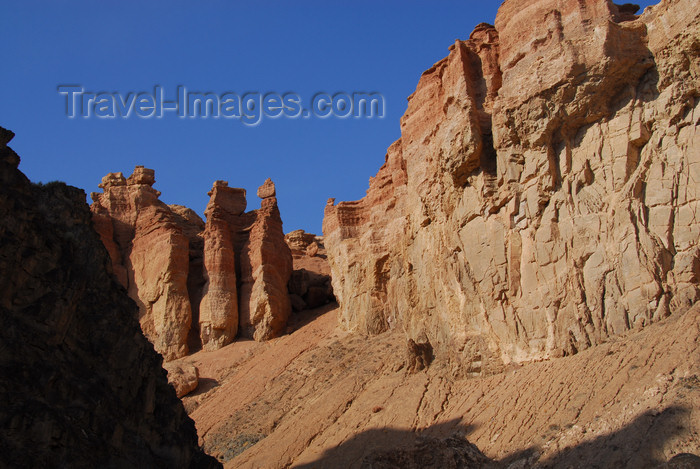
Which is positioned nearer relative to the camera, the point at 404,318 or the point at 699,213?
the point at 699,213

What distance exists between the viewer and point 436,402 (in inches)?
1013

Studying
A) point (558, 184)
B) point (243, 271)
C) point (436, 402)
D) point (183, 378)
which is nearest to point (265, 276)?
point (243, 271)

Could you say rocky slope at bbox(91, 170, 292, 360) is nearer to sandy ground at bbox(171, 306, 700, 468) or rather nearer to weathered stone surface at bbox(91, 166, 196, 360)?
weathered stone surface at bbox(91, 166, 196, 360)

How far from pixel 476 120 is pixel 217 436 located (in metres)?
17.2

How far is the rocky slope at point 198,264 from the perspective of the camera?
136 ft

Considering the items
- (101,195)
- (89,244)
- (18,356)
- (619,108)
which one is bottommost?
(18,356)

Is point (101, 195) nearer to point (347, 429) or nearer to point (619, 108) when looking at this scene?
point (347, 429)

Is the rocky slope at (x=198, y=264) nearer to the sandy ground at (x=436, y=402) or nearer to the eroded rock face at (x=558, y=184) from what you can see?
the sandy ground at (x=436, y=402)

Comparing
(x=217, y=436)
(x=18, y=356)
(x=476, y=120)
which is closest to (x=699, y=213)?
(x=476, y=120)

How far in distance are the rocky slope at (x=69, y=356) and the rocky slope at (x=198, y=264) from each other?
2256 centimetres

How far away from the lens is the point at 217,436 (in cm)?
3114

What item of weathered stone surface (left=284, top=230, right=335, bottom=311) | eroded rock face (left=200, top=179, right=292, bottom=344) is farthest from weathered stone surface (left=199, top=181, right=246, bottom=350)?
weathered stone surface (left=284, top=230, right=335, bottom=311)

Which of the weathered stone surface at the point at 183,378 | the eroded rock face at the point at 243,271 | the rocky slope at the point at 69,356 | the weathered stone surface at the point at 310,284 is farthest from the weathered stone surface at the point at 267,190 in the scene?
the rocky slope at the point at 69,356

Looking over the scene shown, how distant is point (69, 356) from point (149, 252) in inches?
1142
